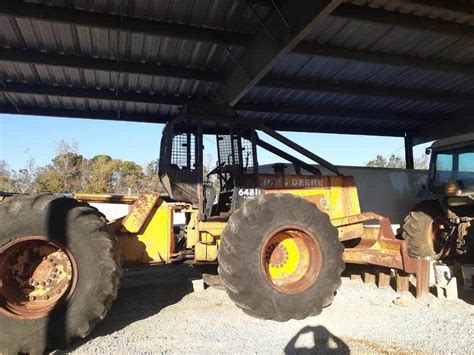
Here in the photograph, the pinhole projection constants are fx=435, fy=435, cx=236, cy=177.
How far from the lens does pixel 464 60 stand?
9.09m

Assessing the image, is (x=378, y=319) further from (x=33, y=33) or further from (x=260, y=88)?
(x=33, y=33)

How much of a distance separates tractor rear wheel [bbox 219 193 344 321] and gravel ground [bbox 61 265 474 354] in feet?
0.87

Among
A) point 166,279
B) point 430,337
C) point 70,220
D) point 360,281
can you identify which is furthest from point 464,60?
point 70,220

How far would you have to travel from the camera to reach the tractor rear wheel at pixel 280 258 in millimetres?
5625

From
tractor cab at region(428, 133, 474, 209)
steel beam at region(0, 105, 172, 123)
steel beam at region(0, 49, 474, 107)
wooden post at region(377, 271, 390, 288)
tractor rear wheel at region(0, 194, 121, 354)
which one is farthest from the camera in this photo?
steel beam at region(0, 105, 172, 123)

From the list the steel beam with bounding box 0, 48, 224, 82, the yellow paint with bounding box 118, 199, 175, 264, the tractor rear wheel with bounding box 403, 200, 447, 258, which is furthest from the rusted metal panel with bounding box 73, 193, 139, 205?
the tractor rear wheel with bounding box 403, 200, 447, 258

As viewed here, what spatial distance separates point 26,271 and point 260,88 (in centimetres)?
686

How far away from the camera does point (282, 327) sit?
5473 millimetres

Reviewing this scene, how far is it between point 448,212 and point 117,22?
715cm

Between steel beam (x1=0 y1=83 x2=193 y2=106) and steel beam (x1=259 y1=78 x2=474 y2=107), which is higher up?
steel beam (x1=259 y1=78 x2=474 y2=107)

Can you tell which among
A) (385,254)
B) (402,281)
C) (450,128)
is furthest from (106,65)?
(450,128)

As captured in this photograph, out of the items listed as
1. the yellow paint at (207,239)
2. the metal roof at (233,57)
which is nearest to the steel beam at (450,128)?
the metal roof at (233,57)

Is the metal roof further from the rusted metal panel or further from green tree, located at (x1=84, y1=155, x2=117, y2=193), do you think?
green tree, located at (x1=84, y1=155, x2=117, y2=193)

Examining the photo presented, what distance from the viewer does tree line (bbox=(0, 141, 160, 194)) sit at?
33781mm
